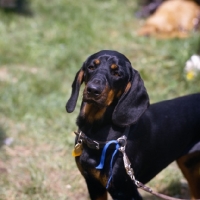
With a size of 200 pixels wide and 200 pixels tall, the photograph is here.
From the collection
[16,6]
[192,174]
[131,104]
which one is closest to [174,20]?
[16,6]

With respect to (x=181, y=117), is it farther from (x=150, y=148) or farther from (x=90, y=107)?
(x=90, y=107)

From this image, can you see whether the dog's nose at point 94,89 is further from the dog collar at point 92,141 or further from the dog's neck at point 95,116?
the dog collar at point 92,141

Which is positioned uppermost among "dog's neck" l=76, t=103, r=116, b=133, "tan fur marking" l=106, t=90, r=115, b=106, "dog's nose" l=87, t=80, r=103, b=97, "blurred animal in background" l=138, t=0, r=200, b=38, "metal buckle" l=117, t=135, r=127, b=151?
"blurred animal in background" l=138, t=0, r=200, b=38

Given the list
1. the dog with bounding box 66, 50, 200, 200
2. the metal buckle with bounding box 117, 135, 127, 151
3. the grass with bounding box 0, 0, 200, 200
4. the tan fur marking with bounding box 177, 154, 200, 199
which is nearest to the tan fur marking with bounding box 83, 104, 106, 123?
the dog with bounding box 66, 50, 200, 200

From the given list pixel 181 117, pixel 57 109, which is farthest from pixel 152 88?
pixel 181 117

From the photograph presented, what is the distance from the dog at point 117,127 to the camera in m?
3.36

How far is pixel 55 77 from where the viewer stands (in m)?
6.83

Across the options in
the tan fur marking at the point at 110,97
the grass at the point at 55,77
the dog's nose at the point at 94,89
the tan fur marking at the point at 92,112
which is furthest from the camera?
the grass at the point at 55,77

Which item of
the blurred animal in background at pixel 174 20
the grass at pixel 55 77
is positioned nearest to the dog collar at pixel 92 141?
the grass at pixel 55 77

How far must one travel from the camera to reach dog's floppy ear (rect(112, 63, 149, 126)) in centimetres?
335

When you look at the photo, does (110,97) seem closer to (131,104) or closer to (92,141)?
(131,104)

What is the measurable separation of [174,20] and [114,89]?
19.6ft

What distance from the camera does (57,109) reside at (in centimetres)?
596

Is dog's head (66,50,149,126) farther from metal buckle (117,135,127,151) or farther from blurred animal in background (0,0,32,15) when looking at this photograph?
blurred animal in background (0,0,32,15)
